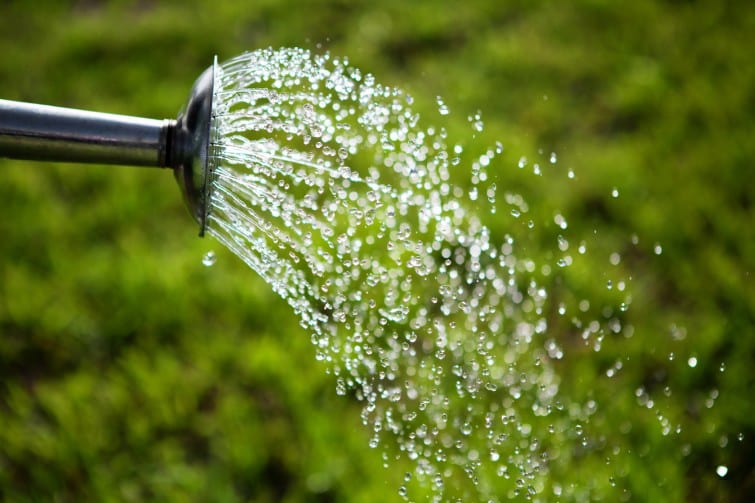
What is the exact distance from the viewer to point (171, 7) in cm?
521

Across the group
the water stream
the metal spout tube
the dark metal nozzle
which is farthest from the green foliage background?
the metal spout tube

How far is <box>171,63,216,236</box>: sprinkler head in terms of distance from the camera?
1.81 meters

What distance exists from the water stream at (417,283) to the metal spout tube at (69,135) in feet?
0.69

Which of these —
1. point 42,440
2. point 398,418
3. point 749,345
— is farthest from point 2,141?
point 749,345

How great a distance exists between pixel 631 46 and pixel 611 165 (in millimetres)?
1197

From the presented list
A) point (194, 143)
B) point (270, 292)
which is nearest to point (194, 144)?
point (194, 143)

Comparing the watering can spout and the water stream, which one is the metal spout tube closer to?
the watering can spout

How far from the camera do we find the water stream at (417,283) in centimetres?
246

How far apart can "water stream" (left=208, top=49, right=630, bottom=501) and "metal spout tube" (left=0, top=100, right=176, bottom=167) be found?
0.21 m

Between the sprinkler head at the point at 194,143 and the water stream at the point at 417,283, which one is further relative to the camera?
the water stream at the point at 417,283

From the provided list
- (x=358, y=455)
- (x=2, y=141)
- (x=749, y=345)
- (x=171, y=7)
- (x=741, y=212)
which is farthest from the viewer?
(x=171, y=7)

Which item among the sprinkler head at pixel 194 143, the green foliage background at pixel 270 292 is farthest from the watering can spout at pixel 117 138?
the green foliage background at pixel 270 292

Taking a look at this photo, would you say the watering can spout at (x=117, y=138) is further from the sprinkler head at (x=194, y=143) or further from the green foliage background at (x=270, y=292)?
the green foliage background at (x=270, y=292)

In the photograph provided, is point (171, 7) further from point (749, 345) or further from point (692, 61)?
point (749, 345)
